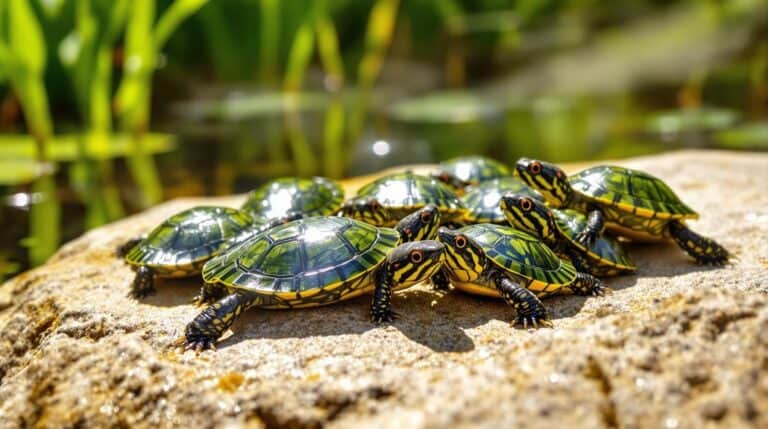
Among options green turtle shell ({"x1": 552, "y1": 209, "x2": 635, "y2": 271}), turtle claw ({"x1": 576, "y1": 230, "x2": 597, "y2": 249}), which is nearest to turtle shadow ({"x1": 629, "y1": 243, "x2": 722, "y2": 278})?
green turtle shell ({"x1": 552, "y1": 209, "x2": 635, "y2": 271})

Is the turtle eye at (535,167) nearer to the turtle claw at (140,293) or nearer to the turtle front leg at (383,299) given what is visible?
the turtle front leg at (383,299)

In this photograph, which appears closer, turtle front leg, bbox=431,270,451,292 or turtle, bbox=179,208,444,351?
turtle, bbox=179,208,444,351

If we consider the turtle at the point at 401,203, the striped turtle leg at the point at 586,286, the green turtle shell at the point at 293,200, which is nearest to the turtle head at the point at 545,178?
the turtle at the point at 401,203

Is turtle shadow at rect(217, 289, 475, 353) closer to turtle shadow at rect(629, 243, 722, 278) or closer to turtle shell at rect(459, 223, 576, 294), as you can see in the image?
turtle shell at rect(459, 223, 576, 294)

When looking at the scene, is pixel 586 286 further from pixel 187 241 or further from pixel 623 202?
pixel 187 241

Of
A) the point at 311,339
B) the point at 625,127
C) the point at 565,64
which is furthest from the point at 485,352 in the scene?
the point at 565,64

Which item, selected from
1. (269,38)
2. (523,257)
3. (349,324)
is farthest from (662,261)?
(269,38)

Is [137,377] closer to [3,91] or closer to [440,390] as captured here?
[440,390]
